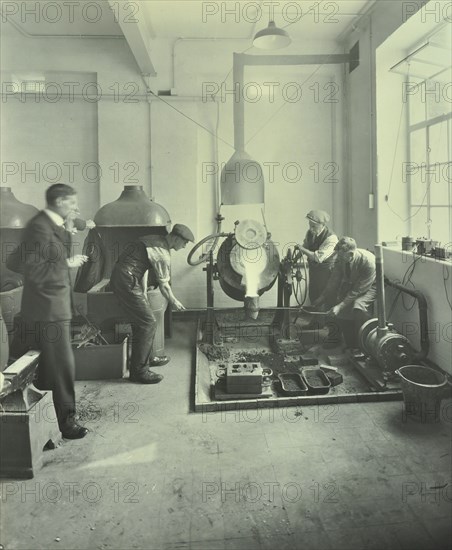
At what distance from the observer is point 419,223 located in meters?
4.68

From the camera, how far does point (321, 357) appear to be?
4438 millimetres

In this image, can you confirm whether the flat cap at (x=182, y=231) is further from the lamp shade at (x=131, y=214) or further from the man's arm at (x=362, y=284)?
the man's arm at (x=362, y=284)

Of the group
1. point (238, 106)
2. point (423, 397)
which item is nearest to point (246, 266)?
point (238, 106)

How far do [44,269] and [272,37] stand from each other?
281 centimetres

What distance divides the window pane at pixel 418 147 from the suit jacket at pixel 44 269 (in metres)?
3.52

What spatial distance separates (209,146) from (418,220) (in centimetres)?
268

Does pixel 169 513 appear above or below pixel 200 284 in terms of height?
below

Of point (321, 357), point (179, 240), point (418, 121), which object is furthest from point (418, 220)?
point (179, 240)

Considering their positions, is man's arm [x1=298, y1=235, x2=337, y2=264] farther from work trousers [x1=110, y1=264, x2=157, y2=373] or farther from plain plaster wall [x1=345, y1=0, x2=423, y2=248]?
work trousers [x1=110, y1=264, x2=157, y2=373]

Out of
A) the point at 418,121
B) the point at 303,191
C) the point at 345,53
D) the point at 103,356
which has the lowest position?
the point at 103,356

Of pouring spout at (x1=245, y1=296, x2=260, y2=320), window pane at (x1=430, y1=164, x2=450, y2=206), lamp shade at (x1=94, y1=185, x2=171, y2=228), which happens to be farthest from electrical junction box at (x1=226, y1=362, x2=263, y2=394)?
window pane at (x1=430, y1=164, x2=450, y2=206)

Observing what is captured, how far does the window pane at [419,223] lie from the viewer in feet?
15.1

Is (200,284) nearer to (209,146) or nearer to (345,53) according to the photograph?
(209,146)

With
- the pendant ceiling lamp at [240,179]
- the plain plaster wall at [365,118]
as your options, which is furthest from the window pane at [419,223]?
the pendant ceiling lamp at [240,179]
